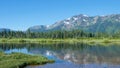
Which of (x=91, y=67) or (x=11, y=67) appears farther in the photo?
(x=91, y=67)

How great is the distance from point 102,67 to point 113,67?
2372 millimetres

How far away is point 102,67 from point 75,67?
597 centimetres

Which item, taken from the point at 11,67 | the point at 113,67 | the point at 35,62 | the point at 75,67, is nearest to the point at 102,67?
the point at 113,67

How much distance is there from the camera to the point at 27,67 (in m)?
55.7

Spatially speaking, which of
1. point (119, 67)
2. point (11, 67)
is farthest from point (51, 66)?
point (119, 67)

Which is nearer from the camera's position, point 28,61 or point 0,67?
point 0,67

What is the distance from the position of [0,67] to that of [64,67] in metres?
14.6

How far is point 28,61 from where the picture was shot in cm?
6156

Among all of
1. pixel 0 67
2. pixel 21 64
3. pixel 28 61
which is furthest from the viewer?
pixel 28 61

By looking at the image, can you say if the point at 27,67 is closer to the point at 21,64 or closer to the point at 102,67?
the point at 21,64

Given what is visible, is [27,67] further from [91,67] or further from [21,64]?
[91,67]

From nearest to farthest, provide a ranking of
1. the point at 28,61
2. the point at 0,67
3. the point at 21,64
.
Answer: the point at 0,67
the point at 21,64
the point at 28,61

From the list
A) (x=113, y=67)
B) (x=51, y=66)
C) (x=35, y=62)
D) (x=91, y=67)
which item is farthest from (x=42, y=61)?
(x=113, y=67)

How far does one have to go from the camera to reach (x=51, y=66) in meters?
57.0
